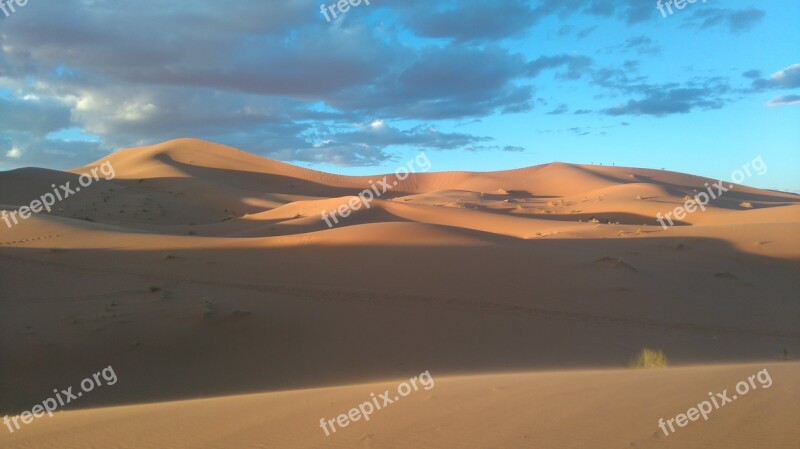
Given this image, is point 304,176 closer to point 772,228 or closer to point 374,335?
point 772,228

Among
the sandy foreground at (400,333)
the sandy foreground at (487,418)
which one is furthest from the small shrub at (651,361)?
the sandy foreground at (487,418)

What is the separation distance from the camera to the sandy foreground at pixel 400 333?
17.8 ft

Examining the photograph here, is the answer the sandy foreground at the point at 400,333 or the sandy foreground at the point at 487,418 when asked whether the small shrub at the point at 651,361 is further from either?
the sandy foreground at the point at 487,418

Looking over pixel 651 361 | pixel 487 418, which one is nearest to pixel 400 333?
pixel 651 361

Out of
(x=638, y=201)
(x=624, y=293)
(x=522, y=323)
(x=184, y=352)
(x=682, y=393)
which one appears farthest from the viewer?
(x=638, y=201)

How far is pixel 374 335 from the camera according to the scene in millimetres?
12117

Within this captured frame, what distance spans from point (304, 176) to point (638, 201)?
1644 inches

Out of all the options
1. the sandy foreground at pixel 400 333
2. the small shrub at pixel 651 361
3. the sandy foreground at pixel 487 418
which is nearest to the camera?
the sandy foreground at pixel 487 418

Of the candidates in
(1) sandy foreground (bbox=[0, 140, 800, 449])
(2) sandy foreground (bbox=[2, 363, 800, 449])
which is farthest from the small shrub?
(2) sandy foreground (bbox=[2, 363, 800, 449])

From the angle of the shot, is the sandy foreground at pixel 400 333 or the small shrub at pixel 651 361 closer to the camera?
the sandy foreground at pixel 400 333

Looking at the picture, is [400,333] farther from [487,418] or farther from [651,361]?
[487,418]

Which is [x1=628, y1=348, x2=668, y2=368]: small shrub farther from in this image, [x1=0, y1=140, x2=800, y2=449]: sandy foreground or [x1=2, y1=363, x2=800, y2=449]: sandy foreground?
[x1=2, y1=363, x2=800, y2=449]: sandy foreground

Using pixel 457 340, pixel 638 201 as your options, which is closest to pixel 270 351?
pixel 457 340

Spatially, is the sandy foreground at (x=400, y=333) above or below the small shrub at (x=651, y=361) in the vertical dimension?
above
